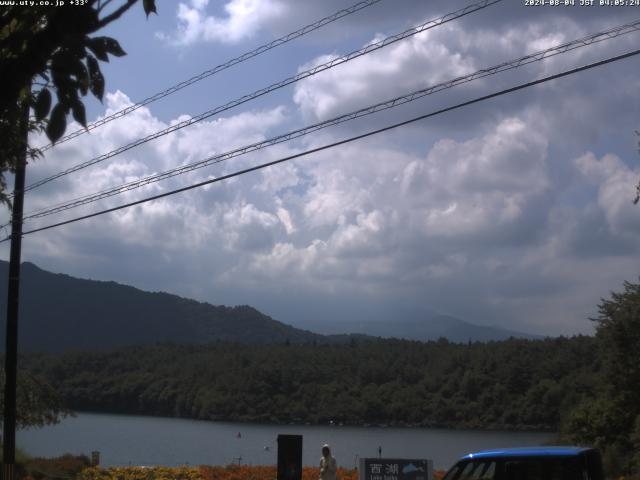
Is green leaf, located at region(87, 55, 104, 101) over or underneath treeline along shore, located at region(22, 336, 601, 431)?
over

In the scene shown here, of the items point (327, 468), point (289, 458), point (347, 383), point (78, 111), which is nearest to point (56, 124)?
point (78, 111)

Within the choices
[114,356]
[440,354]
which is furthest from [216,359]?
[440,354]

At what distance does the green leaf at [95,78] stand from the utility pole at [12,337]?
14.2 metres

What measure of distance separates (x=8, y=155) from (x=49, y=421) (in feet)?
65.9

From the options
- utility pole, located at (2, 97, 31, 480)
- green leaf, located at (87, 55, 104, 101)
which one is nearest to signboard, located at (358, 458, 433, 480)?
utility pole, located at (2, 97, 31, 480)

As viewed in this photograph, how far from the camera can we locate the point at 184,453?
44719mm

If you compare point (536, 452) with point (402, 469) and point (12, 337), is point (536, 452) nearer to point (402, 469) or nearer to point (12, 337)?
point (402, 469)

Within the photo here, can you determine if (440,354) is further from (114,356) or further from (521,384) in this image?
(114,356)

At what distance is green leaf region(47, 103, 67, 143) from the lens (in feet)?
16.6

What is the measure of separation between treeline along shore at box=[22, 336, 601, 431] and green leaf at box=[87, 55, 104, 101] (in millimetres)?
60443

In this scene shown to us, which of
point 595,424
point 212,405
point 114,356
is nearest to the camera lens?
point 595,424

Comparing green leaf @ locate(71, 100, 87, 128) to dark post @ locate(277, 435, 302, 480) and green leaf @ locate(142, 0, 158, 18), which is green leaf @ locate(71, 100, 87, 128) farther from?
dark post @ locate(277, 435, 302, 480)

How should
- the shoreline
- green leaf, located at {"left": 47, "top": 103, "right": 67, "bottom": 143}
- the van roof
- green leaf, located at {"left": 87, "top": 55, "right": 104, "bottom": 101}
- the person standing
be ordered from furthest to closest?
the shoreline
the person standing
the van roof
green leaf, located at {"left": 87, "top": 55, "right": 104, "bottom": 101}
green leaf, located at {"left": 47, "top": 103, "right": 67, "bottom": 143}

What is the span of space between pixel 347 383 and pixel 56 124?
86.5 metres
